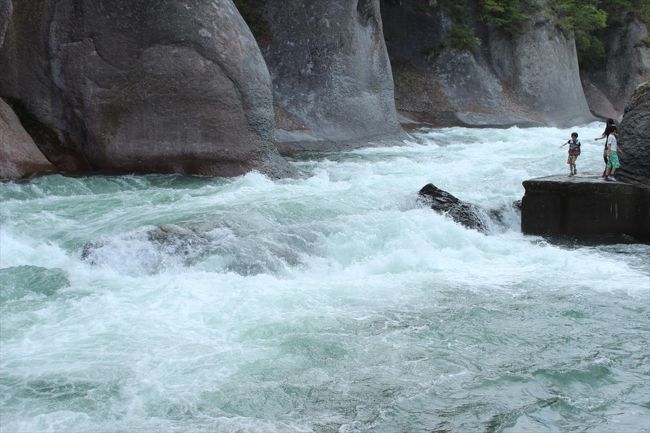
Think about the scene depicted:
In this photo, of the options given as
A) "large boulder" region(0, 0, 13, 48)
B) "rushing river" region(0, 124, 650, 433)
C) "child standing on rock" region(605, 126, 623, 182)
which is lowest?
"rushing river" region(0, 124, 650, 433)

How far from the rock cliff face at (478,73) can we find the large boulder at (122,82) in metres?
12.6

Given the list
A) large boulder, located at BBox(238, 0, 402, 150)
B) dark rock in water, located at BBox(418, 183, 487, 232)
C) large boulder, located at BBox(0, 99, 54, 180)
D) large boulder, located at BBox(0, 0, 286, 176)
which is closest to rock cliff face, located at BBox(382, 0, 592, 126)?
large boulder, located at BBox(238, 0, 402, 150)

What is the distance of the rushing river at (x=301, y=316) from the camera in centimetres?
621

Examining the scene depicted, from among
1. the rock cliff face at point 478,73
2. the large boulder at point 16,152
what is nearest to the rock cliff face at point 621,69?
the rock cliff face at point 478,73

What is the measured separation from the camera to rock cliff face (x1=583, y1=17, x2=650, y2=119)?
3503cm

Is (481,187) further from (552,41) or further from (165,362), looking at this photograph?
(552,41)

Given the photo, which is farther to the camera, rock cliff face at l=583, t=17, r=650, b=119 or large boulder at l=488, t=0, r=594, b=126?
rock cliff face at l=583, t=17, r=650, b=119

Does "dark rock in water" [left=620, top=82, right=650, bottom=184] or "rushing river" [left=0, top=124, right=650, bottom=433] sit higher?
"dark rock in water" [left=620, top=82, right=650, bottom=184]

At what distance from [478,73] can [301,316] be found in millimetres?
21344

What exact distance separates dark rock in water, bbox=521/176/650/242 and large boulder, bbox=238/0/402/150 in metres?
8.09

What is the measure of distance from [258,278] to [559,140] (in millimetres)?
15414

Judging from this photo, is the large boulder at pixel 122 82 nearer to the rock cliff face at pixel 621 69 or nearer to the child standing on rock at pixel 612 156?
the child standing on rock at pixel 612 156

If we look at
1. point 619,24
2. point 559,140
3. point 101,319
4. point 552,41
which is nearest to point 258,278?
point 101,319

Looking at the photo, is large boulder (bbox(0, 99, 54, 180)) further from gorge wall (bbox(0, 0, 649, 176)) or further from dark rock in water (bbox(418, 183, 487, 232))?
dark rock in water (bbox(418, 183, 487, 232))
